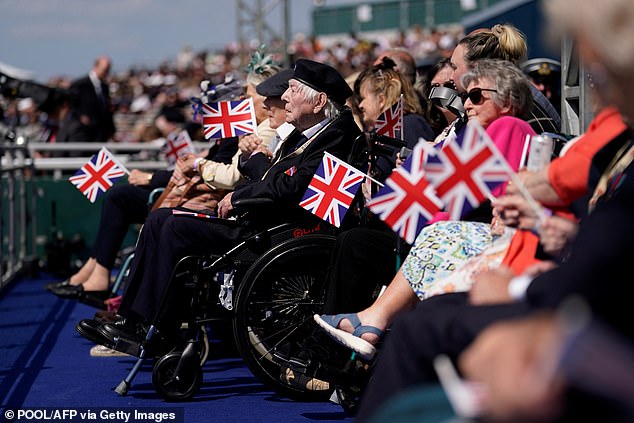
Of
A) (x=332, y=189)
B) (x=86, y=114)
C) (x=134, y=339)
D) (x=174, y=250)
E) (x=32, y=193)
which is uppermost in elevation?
(x=332, y=189)

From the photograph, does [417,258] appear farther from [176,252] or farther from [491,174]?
[176,252]

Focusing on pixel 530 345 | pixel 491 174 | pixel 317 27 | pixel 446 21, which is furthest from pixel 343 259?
pixel 317 27

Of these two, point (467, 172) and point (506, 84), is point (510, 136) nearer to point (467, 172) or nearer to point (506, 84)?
point (506, 84)

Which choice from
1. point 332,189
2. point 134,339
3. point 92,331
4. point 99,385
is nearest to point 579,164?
point 332,189

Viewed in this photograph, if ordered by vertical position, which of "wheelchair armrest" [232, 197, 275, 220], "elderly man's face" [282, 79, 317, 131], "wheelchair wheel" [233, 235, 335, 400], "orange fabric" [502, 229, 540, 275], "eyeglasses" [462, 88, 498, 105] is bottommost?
"wheelchair wheel" [233, 235, 335, 400]

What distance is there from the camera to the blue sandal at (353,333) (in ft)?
12.9

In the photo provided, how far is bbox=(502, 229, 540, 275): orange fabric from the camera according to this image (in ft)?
10.1

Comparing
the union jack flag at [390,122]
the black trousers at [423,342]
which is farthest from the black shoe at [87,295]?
the black trousers at [423,342]

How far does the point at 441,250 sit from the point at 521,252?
0.63 meters

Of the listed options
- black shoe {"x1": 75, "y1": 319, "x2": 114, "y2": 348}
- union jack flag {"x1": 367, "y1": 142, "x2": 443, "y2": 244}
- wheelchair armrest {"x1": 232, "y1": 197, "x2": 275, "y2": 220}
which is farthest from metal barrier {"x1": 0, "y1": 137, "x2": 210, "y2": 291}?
union jack flag {"x1": 367, "y1": 142, "x2": 443, "y2": 244}

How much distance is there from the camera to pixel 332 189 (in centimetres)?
465

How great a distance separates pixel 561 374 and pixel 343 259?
2.65 meters

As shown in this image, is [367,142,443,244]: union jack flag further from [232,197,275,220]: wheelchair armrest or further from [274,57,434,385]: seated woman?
[232,197,275,220]: wheelchair armrest

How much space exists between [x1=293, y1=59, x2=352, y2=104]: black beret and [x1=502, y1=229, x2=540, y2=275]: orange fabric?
2260 mm
